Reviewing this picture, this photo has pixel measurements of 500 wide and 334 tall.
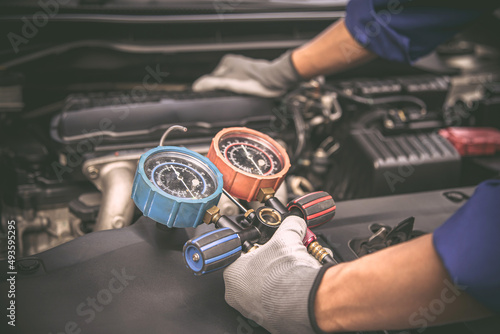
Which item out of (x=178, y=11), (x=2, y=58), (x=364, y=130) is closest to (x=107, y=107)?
(x=2, y=58)

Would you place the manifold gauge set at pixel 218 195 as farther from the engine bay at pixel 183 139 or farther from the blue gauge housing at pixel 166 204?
the engine bay at pixel 183 139

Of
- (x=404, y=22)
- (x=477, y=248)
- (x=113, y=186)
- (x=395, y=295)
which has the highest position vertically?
(x=404, y=22)

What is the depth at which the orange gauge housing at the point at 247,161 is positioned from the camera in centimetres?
87

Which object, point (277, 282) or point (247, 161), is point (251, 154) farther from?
point (277, 282)

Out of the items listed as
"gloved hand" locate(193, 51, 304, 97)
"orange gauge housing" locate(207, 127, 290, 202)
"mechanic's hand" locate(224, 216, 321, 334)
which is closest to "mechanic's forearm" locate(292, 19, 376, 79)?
"gloved hand" locate(193, 51, 304, 97)

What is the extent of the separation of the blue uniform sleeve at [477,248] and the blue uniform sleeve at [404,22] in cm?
80

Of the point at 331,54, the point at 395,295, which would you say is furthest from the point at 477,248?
the point at 331,54

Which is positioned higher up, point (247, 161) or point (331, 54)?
point (331, 54)

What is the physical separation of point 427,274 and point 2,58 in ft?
4.50

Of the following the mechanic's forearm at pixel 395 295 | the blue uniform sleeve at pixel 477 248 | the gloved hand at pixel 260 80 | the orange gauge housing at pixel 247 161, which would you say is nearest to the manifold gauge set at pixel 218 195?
the orange gauge housing at pixel 247 161

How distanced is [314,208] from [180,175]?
276 mm

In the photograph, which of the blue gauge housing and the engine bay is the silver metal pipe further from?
the blue gauge housing

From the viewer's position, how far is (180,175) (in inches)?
33.3

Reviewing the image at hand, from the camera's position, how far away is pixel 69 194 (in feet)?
4.07
